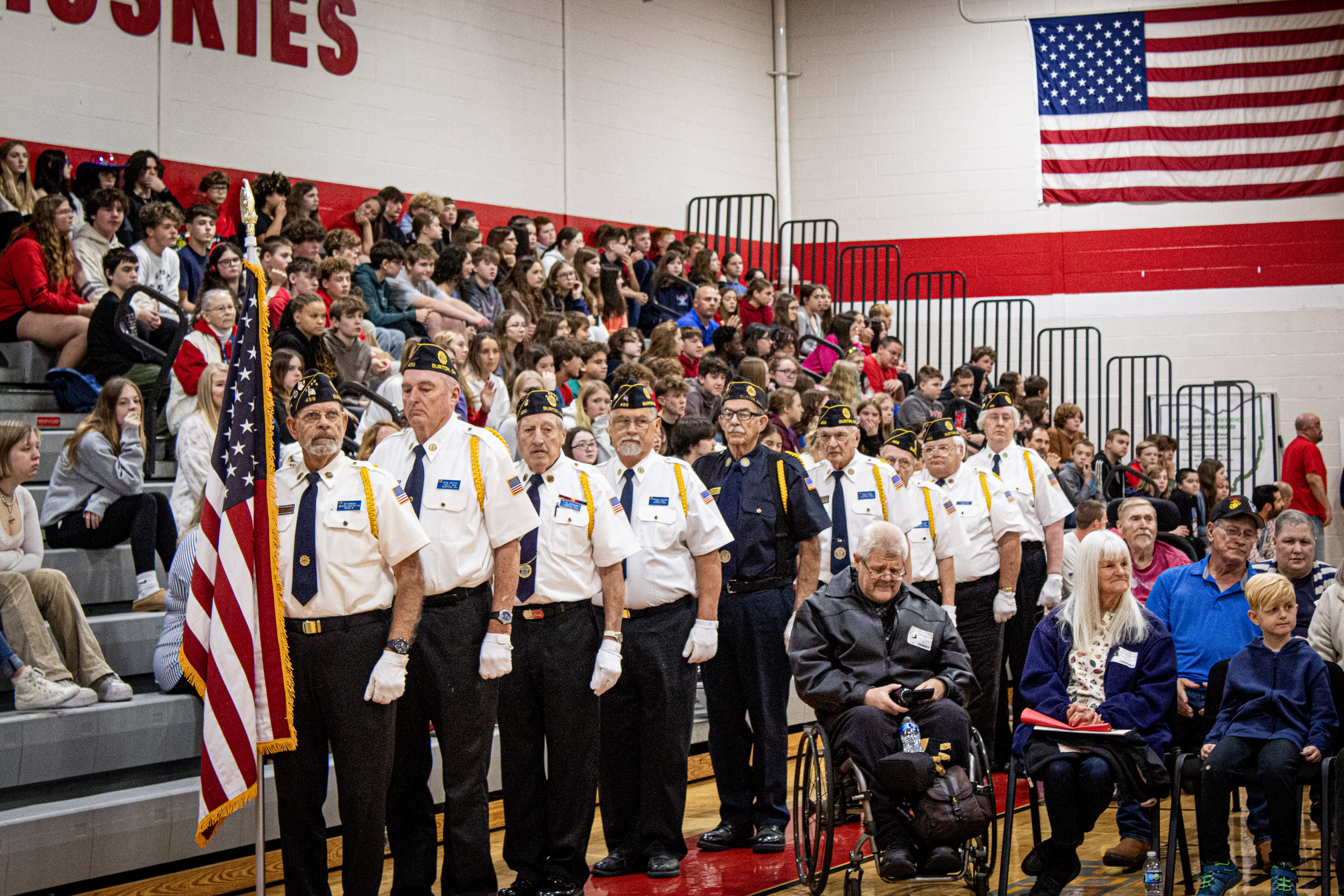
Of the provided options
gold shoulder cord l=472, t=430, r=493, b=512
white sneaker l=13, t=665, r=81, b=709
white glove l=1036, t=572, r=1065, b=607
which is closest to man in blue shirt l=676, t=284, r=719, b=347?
white glove l=1036, t=572, r=1065, b=607

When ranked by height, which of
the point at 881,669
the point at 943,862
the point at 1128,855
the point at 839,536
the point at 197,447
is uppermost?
the point at 197,447

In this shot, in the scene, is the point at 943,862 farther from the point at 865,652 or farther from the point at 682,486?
the point at 682,486

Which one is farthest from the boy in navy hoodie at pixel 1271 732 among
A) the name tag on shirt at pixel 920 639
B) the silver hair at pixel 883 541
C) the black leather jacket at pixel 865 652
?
the silver hair at pixel 883 541

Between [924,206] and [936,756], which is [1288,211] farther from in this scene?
[936,756]

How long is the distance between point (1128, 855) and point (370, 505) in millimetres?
3240

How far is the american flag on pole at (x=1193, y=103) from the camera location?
14.4 meters

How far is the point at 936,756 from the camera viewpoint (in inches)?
181

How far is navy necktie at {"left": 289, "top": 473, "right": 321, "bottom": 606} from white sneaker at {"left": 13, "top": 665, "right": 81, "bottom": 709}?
1489 mm

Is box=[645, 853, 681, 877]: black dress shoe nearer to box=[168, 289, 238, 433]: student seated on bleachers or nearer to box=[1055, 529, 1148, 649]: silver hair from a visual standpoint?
box=[1055, 529, 1148, 649]: silver hair

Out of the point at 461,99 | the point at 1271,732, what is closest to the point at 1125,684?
the point at 1271,732

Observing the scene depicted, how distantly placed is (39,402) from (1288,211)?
1262 centimetres

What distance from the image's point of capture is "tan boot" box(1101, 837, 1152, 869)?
525 centimetres

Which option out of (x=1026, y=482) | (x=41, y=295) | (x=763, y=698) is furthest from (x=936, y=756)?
(x=41, y=295)

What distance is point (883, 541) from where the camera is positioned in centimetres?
492
